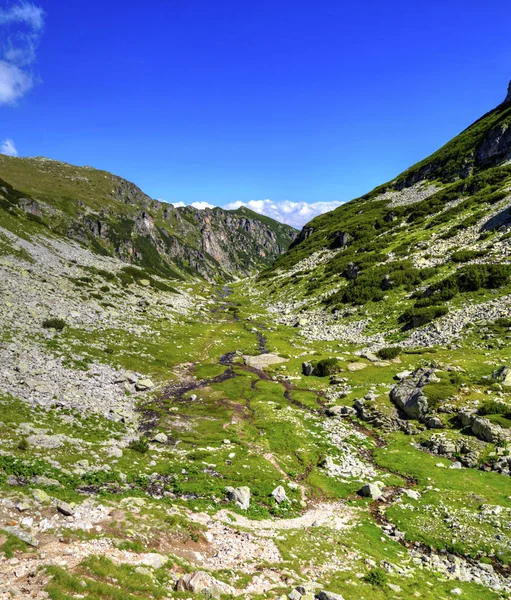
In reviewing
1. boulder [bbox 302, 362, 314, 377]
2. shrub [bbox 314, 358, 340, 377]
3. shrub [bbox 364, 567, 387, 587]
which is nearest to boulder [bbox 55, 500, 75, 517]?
shrub [bbox 364, 567, 387, 587]

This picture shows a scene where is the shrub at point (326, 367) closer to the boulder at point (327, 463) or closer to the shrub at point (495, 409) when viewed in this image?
the shrub at point (495, 409)

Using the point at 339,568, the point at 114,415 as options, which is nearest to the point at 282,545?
the point at 339,568

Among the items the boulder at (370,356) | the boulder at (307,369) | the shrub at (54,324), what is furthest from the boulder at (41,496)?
the boulder at (370,356)

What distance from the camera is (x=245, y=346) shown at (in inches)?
2857

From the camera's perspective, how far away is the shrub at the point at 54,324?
151ft

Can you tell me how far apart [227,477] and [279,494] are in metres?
3.92

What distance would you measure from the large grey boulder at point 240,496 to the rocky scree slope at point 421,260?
4294cm

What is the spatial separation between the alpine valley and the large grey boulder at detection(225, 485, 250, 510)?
129mm

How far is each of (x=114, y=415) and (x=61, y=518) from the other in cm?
1777

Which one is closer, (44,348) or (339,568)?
(339,568)

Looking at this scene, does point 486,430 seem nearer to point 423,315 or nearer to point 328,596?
point 328,596

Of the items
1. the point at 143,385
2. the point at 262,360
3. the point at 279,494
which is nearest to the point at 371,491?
the point at 279,494

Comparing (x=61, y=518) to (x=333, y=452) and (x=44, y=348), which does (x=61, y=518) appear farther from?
(x=44, y=348)

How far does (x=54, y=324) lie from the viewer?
46.6m
